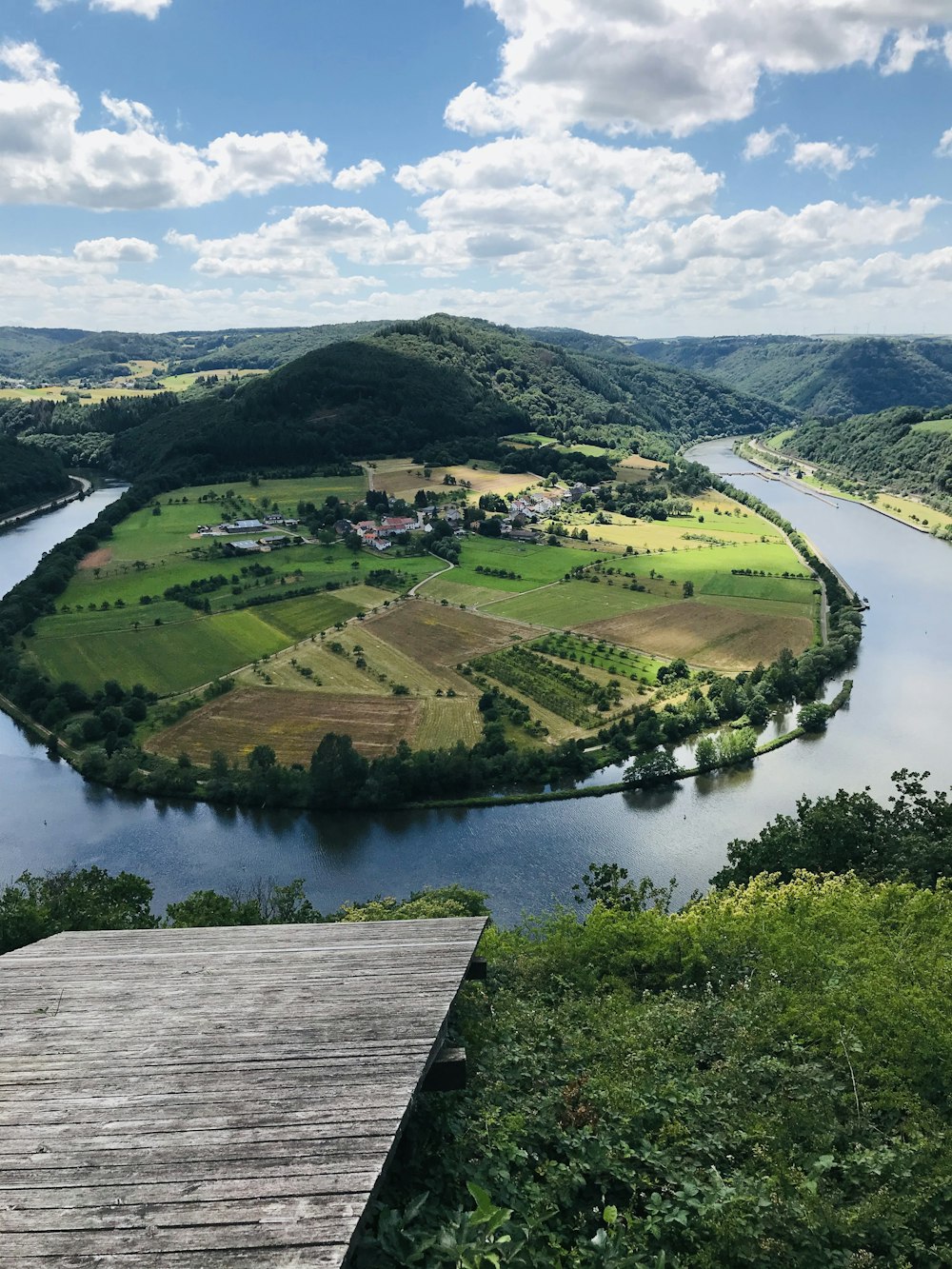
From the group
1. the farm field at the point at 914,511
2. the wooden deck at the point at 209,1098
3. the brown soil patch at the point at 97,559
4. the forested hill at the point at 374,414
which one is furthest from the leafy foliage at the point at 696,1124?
the forested hill at the point at 374,414

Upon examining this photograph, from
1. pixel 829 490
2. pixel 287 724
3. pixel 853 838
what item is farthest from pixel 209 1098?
pixel 829 490

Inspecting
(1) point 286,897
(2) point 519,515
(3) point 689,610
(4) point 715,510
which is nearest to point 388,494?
(2) point 519,515

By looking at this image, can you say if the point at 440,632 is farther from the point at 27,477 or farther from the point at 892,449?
the point at 892,449

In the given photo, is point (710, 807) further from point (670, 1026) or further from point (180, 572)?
point (180, 572)

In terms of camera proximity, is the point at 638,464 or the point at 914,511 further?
the point at 638,464

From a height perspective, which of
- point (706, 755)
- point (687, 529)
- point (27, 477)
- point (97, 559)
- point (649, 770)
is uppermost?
point (27, 477)

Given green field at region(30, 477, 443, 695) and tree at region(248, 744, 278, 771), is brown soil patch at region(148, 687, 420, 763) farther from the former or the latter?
green field at region(30, 477, 443, 695)
